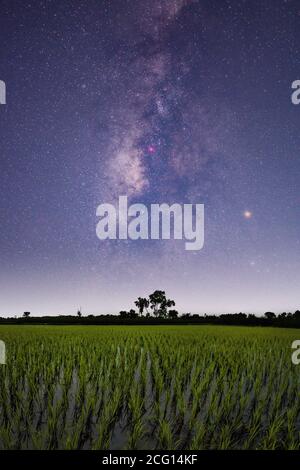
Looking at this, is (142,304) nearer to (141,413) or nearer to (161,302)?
(161,302)

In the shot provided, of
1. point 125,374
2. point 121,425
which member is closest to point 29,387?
point 125,374

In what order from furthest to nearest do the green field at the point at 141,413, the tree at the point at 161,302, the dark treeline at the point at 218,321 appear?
the tree at the point at 161,302 < the dark treeline at the point at 218,321 < the green field at the point at 141,413

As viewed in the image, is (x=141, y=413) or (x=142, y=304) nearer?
(x=141, y=413)

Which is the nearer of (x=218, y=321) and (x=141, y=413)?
(x=141, y=413)

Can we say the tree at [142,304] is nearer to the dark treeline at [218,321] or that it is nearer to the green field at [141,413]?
the dark treeline at [218,321]

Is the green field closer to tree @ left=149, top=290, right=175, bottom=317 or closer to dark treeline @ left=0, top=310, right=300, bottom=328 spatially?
dark treeline @ left=0, top=310, right=300, bottom=328

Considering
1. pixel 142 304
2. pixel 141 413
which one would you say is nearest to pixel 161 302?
pixel 142 304

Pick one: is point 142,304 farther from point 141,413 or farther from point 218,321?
point 141,413

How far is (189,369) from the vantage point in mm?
6344

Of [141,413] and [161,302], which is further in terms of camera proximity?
[161,302]

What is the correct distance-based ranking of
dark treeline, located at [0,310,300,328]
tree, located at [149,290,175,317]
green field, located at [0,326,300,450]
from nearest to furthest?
green field, located at [0,326,300,450] < dark treeline, located at [0,310,300,328] < tree, located at [149,290,175,317]

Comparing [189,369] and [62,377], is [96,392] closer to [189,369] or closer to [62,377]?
[62,377]

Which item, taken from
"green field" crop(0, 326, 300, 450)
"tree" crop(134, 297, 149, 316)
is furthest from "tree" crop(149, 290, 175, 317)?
"green field" crop(0, 326, 300, 450)

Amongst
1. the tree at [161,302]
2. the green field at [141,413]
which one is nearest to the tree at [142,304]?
the tree at [161,302]
